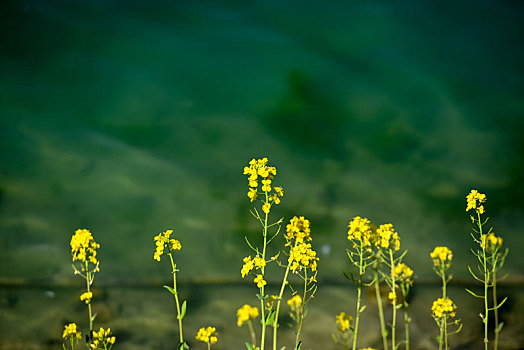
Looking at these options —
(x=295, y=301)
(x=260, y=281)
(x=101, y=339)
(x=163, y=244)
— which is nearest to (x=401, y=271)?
(x=295, y=301)

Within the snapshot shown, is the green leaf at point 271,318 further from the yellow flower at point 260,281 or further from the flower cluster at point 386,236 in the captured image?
the flower cluster at point 386,236

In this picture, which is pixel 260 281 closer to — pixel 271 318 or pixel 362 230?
pixel 271 318

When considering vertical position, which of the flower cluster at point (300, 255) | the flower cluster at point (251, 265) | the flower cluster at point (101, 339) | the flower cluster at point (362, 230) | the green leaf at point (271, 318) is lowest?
the flower cluster at point (101, 339)

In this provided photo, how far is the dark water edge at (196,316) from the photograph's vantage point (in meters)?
2.37

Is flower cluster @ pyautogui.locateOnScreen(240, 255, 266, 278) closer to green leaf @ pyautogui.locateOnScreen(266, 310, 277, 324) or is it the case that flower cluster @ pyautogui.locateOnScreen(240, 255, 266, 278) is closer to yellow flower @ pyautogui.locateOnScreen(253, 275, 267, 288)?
yellow flower @ pyautogui.locateOnScreen(253, 275, 267, 288)

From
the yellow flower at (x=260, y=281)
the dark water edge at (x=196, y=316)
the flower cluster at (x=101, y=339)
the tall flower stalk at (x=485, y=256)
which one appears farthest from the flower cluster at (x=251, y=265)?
the dark water edge at (x=196, y=316)

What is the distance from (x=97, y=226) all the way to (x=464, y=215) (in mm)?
2081

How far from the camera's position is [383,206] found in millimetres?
2785

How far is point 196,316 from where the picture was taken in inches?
97.2

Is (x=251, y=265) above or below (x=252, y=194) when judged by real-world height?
below

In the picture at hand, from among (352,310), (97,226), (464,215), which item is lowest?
(352,310)

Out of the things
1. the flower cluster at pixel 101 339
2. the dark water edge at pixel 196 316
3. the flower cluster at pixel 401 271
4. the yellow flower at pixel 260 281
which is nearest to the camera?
the flower cluster at pixel 401 271

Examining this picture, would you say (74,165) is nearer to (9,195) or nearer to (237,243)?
(9,195)

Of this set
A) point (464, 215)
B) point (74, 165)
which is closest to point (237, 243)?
point (74, 165)
